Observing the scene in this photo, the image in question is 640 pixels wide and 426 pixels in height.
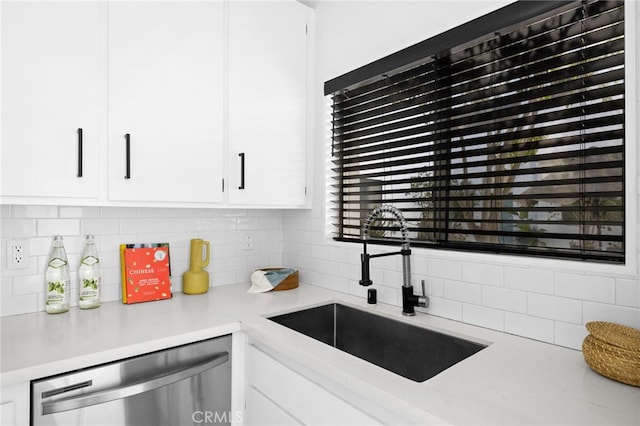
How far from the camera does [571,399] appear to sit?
2.93 ft

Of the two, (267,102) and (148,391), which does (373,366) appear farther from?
(267,102)

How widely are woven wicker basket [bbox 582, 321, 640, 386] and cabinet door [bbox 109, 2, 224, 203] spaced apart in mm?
1523

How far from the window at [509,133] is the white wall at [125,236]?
2.66 ft

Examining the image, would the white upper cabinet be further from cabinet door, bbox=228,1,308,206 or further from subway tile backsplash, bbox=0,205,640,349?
subway tile backsplash, bbox=0,205,640,349

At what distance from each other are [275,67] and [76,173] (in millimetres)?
1092

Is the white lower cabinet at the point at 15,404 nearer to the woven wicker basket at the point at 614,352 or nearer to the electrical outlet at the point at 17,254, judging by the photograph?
the electrical outlet at the point at 17,254

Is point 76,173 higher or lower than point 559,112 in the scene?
lower

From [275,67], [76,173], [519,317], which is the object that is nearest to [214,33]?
[275,67]

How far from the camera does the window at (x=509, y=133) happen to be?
117cm

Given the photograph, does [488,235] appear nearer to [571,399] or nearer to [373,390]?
[571,399]

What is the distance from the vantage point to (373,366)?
107 cm

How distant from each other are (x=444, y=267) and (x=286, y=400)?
80 cm

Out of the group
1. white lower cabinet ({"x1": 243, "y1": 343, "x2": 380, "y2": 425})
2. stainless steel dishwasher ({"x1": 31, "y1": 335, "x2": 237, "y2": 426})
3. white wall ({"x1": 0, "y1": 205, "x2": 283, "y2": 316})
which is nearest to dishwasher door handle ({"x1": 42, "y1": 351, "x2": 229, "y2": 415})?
stainless steel dishwasher ({"x1": 31, "y1": 335, "x2": 237, "y2": 426})

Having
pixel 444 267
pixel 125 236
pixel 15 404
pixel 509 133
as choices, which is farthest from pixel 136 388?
pixel 509 133
